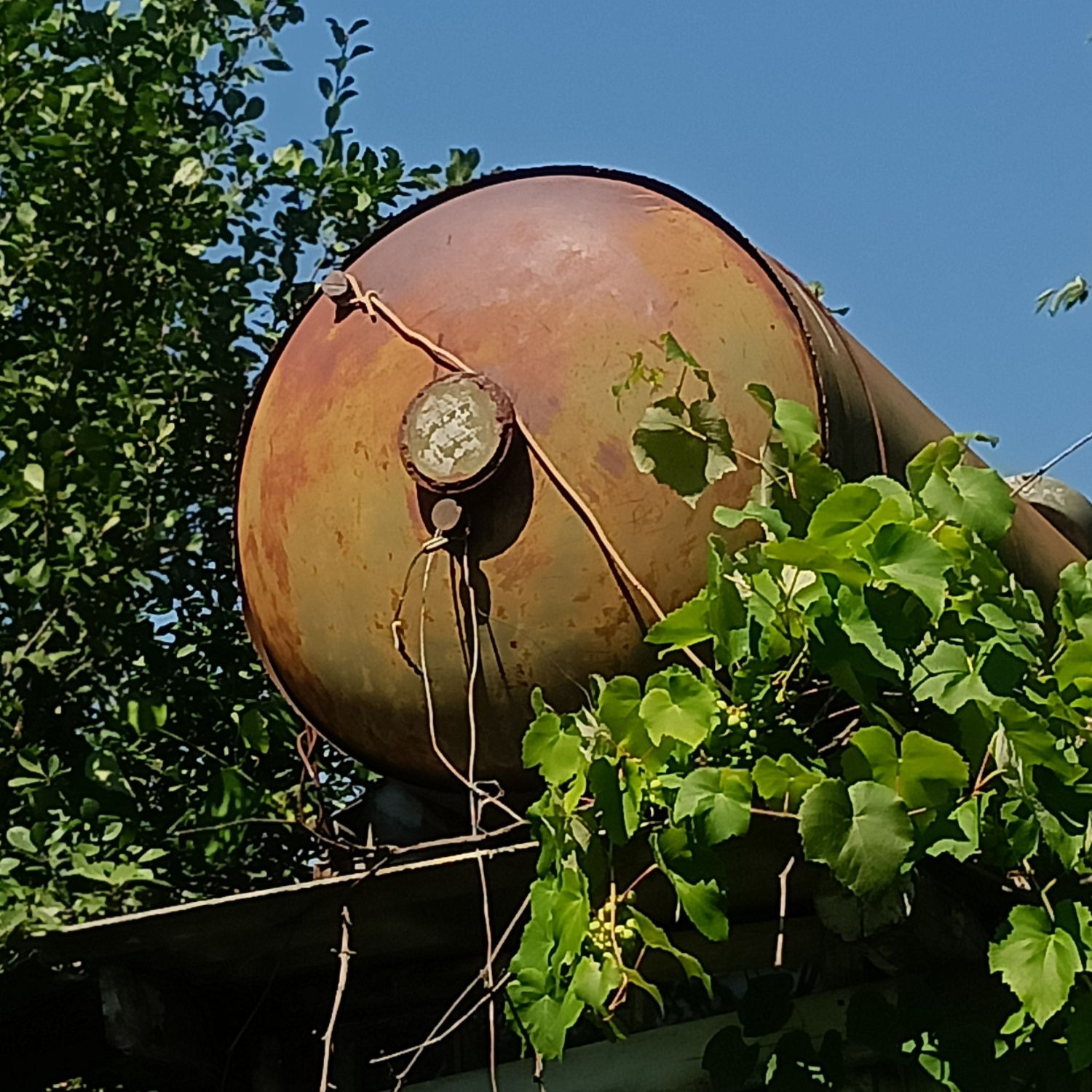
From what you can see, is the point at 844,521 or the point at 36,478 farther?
the point at 36,478

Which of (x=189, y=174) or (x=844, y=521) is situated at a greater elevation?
(x=189, y=174)

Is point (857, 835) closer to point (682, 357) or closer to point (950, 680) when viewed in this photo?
point (950, 680)

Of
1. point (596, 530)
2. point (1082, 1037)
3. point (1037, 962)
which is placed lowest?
point (1082, 1037)

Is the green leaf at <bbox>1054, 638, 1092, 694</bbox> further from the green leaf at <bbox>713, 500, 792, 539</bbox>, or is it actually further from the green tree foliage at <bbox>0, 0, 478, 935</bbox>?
the green tree foliage at <bbox>0, 0, 478, 935</bbox>

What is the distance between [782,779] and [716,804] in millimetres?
83

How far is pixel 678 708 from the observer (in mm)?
2168

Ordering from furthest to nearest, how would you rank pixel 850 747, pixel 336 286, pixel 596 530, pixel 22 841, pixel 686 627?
pixel 22 841 < pixel 336 286 < pixel 596 530 < pixel 686 627 < pixel 850 747

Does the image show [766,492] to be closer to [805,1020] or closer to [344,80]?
[805,1020]

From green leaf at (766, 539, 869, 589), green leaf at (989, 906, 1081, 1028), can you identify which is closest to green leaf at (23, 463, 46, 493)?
green leaf at (766, 539, 869, 589)

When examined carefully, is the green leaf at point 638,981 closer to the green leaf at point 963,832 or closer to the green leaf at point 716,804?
the green leaf at point 716,804

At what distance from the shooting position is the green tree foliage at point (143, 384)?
407 cm

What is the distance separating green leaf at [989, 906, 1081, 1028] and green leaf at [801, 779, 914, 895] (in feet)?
0.57

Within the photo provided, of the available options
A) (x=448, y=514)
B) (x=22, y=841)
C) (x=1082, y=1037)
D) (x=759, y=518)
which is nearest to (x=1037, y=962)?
(x=1082, y=1037)

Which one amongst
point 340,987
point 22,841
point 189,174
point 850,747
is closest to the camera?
point 850,747
